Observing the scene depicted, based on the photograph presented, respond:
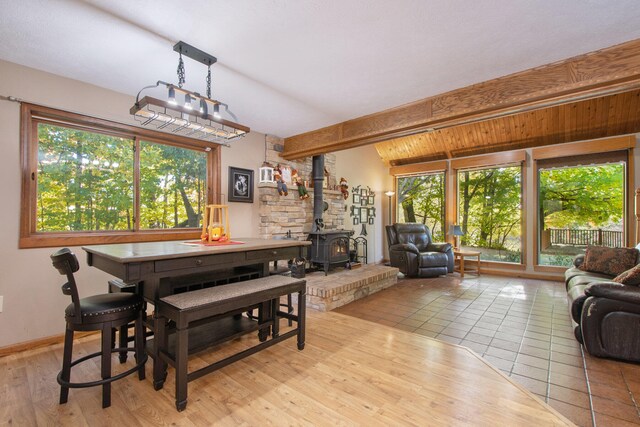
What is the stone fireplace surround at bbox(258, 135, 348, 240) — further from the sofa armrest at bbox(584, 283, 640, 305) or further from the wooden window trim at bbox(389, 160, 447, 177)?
the sofa armrest at bbox(584, 283, 640, 305)

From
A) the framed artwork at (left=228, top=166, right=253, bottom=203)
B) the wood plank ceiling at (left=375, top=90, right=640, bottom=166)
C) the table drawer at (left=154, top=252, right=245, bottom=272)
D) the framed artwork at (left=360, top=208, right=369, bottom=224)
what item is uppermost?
the wood plank ceiling at (left=375, top=90, right=640, bottom=166)

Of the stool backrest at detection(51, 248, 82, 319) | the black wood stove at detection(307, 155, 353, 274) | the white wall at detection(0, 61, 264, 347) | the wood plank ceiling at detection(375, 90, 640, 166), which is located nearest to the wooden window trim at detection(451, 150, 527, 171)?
the wood plank ceiling at detection(375, 90, 640, 166)

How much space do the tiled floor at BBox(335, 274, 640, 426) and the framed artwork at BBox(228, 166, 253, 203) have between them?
202 centimetres

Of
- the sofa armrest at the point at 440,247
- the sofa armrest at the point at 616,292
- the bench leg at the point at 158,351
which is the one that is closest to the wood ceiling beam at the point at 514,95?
the sofa armrest at the point at 616,292

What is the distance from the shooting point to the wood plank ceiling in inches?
181

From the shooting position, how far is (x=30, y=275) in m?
2.53

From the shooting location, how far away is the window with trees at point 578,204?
4.93 meters

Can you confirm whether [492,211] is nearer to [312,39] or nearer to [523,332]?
[523,332]

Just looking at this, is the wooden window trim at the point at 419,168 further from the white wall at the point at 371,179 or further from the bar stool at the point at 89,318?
the bar stool at the point at 89,318

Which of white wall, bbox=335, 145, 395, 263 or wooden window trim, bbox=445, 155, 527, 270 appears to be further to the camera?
white wall, bbox=335, 145, 395, 263

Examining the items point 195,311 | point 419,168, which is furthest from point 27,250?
point 419,168

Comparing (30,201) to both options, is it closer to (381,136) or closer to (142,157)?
(142,157)

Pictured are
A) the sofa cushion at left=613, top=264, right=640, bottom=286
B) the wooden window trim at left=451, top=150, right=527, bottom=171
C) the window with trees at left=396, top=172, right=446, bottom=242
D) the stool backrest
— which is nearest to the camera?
the stool backrest

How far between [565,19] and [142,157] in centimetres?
388
